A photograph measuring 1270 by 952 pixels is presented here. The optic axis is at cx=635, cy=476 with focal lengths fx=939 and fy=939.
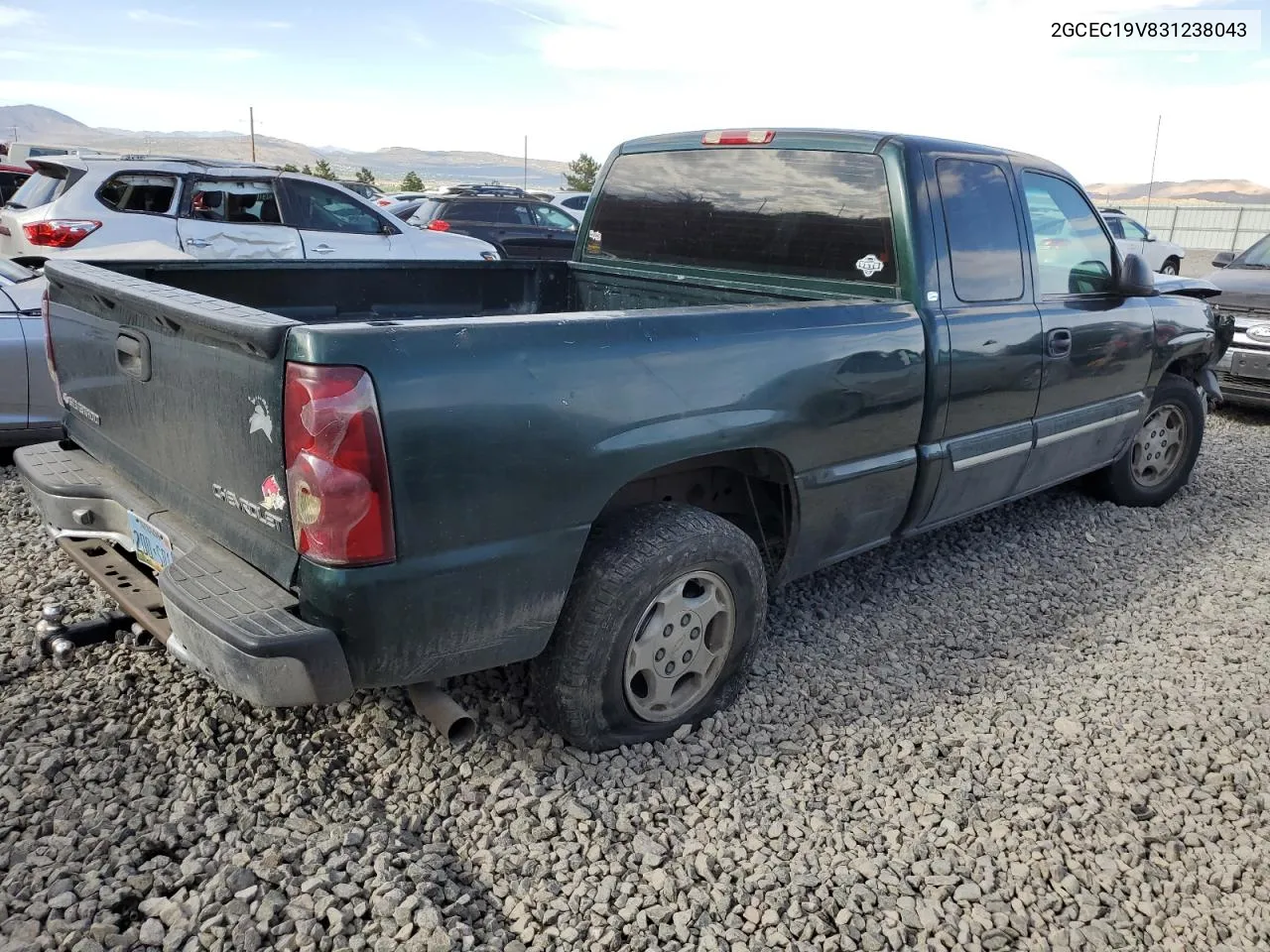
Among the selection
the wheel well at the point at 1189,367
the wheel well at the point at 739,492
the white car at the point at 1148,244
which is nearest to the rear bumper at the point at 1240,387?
the wheel well at the point at 1189,367

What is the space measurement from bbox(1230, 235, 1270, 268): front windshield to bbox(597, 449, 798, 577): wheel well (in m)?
7.69

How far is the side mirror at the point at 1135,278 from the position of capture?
4340 millimetres

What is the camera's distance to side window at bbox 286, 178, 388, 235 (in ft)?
30.8

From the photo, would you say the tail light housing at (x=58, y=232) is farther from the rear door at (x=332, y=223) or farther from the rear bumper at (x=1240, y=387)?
the rear bumper at (x=1240, y=387)

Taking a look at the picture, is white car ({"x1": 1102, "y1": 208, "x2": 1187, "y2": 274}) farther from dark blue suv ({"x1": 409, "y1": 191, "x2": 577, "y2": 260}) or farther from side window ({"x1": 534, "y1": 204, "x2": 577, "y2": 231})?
dark blue suv ({"x1": 409, "y1": 191, "x2": 577, "y2": 260})

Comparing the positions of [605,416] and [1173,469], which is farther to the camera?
[1173,469]

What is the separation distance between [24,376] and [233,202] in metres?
4.51

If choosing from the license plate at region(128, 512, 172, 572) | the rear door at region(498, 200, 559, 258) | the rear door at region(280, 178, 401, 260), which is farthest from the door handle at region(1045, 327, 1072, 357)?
the rear door at region(498, 200, 559, 258)

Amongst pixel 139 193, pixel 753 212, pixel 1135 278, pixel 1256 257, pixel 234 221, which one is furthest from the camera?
pixel 234 221

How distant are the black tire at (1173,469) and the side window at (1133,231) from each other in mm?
15759

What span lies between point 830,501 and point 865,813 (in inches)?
41.5

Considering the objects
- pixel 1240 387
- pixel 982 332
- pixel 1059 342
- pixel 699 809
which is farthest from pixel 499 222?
pixel 699 809

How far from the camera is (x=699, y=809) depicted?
107 inches

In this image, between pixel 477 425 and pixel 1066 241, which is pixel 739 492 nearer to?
pixel 477 425
